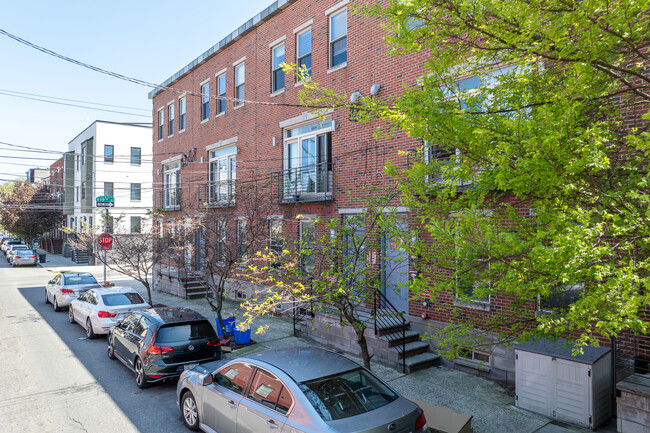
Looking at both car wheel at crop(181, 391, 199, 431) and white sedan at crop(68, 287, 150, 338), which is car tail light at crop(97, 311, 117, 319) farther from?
car wheel at crop(181, 391, 199, 431)

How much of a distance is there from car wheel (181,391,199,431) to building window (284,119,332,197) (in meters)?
7.28

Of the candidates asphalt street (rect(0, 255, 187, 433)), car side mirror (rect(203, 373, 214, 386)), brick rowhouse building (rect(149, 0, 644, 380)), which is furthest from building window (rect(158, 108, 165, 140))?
car side mirror (rect(203, 373, 214, 386))

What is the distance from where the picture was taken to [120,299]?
1268 centimetres

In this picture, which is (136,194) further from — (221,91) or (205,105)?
(221,91)

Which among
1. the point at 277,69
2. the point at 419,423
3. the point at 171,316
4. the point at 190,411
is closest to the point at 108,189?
the point at 277,69

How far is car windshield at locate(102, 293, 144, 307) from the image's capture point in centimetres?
1246

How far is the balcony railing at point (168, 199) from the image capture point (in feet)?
71.0

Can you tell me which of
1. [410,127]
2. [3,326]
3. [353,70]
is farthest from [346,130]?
[3,326]

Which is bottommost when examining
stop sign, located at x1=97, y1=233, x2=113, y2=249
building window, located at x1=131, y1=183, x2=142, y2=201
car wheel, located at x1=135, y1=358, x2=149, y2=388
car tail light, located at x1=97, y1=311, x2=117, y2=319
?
car wheel, located at x1=135, y1=358, x2=149, y2=388

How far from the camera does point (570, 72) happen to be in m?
4.18

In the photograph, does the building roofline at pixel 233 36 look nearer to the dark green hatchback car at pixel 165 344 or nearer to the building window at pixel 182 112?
the building window at pixel 182 112

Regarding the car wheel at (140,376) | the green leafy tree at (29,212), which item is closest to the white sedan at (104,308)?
the car wheel at (140,376)

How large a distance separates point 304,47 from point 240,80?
446cm

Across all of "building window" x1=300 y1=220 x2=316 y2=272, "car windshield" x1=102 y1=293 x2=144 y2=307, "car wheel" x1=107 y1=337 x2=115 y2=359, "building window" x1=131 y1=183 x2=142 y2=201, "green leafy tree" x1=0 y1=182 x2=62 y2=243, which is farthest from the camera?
"green leafy tree" x1=0 y1=182 x2=62 y2=243
